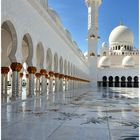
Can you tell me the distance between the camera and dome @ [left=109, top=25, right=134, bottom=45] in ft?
122

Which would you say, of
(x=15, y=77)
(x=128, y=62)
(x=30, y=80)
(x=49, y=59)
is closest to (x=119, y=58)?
(x=128, y=62)

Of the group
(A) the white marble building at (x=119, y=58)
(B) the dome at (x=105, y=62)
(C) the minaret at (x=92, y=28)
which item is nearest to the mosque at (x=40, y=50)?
(C) the minaret at (x=92, y=28)

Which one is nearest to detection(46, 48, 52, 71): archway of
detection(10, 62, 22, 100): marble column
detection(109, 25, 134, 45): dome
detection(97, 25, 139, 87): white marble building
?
detection(10, 62, 22, 100): marble column

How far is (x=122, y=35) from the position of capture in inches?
1464

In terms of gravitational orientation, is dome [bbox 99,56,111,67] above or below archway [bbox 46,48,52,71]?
above

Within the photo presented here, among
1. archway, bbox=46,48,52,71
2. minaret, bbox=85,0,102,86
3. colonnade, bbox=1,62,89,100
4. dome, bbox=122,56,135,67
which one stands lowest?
colonnade, bbox=1,62,89,100

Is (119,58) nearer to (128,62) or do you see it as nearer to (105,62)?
(128,62)

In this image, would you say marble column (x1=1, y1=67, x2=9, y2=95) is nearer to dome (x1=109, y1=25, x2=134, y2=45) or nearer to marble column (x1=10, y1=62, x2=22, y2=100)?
marble column (x1=10, y1=62, x2=22, y2=100)

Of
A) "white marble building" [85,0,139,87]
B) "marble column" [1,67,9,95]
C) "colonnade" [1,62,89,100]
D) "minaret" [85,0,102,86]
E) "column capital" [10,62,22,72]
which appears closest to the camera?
"column capital" [10,62,22,72]

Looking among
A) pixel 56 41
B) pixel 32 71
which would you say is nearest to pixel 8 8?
pixel 32 71

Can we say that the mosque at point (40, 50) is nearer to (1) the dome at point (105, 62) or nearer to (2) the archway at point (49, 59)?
(2) the archway at point (49, 59)

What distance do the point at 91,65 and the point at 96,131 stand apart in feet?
95.8

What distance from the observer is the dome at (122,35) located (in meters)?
37.2

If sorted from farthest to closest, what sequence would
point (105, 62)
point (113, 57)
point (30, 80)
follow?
point (113, 57), point (105, 62), point (30, 80)
